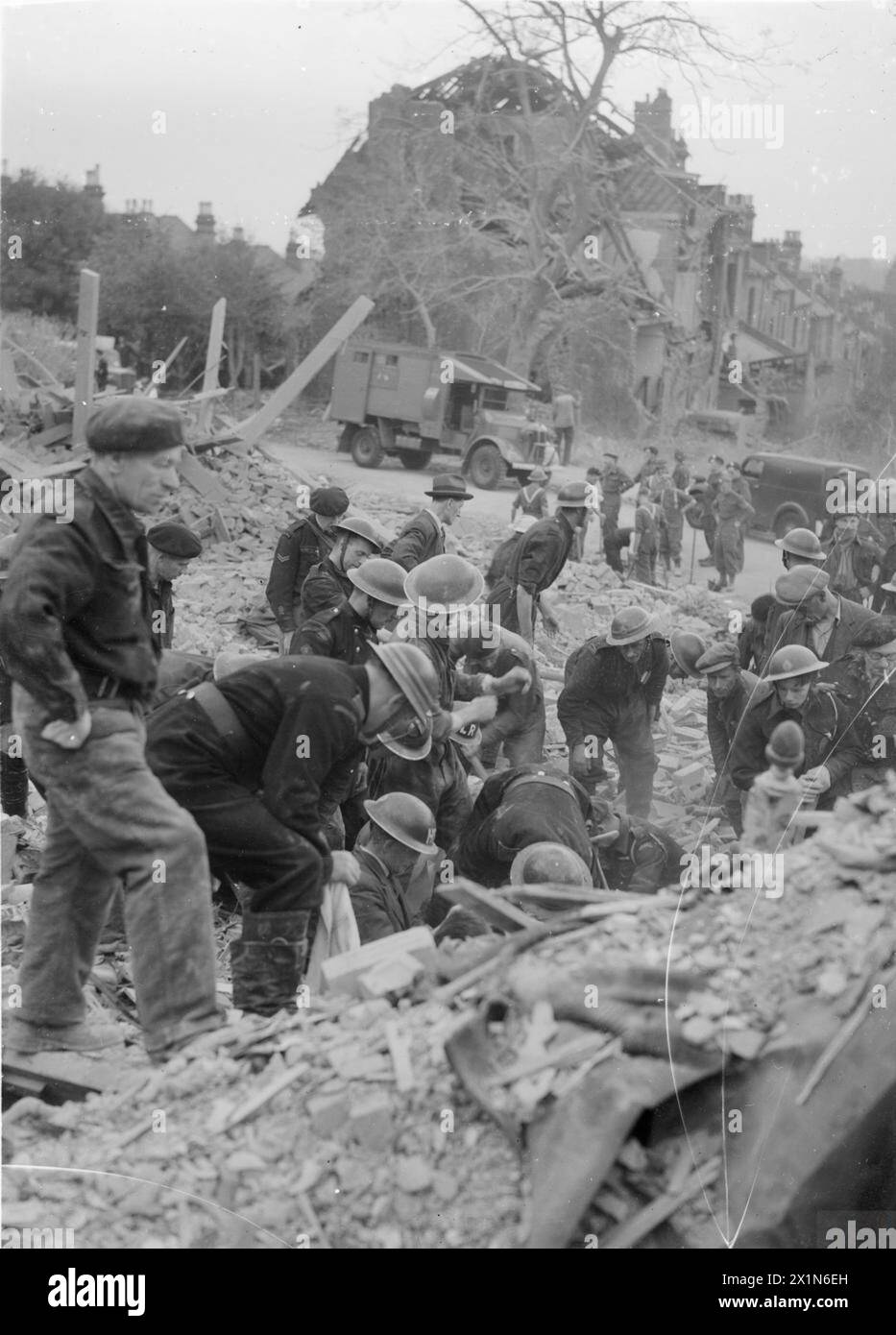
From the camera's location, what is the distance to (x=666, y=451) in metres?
8.35

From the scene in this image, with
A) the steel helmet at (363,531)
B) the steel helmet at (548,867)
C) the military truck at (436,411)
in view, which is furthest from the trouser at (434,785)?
the military truck at (436,411)

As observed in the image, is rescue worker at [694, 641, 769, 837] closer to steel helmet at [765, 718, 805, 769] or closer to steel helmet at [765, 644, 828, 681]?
steel helmet at [765, 644, 828, 681]

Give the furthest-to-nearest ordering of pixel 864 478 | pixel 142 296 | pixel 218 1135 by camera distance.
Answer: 1. pixel 142 296
2. pixel 864 478
3. pixel 218 1135

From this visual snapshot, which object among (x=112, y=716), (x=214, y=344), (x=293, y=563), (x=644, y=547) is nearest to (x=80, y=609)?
(x=112, y=716)

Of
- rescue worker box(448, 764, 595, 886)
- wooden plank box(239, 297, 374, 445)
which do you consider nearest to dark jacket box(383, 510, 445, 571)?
wooden plank box(239, 297, 374, 445)

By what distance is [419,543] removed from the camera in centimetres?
663

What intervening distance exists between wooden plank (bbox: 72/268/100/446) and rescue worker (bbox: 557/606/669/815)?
2179 mm

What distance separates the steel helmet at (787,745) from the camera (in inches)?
149

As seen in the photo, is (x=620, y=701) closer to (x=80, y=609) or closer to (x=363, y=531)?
(x=363, y=531)

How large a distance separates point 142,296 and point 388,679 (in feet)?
9.48

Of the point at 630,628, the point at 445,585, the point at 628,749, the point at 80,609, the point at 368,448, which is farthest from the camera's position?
the point at 368,448

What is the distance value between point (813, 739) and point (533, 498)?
17.1 ft
